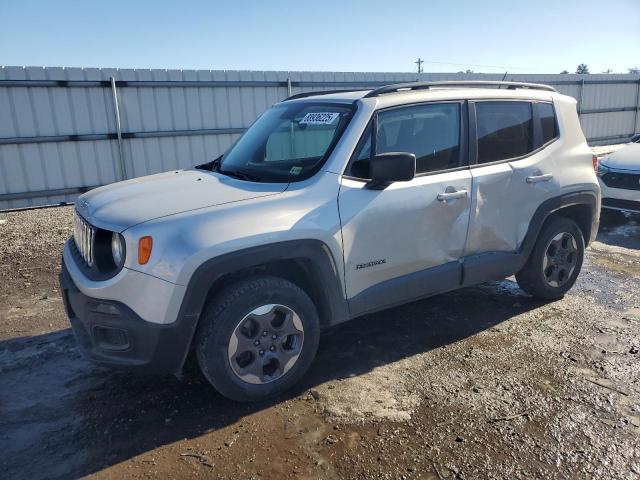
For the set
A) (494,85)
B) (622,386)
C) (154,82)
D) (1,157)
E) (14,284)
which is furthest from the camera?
(154,82)

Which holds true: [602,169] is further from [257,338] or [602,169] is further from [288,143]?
[257,338]

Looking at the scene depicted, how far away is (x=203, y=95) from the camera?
10836mm

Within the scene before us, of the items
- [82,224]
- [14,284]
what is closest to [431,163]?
[82,224]

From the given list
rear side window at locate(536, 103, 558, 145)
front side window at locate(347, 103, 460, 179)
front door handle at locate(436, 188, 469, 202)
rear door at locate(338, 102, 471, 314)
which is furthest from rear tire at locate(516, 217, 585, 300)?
front side window at locate(347, 103, 460, 179)

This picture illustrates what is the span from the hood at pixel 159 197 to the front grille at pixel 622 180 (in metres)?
6.45

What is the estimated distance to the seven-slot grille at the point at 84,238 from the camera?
10.8 ft

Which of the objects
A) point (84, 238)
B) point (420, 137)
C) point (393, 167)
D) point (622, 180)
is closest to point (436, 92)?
point (420, 137)

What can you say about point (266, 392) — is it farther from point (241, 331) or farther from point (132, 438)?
point (132, 438)

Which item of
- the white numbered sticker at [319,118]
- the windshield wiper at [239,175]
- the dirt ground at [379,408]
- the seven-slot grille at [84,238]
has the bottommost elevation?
the dirt ground at [379,408]

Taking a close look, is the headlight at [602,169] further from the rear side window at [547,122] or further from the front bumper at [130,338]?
the front bumper at [130,338]

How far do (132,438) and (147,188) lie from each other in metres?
1.65

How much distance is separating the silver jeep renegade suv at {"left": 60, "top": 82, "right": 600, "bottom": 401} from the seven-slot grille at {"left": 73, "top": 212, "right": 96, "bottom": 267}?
15 millimetres

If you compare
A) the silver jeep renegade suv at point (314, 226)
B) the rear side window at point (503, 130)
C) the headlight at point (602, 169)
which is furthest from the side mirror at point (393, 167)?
the headlight at point (602, 169)

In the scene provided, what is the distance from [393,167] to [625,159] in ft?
20.6
